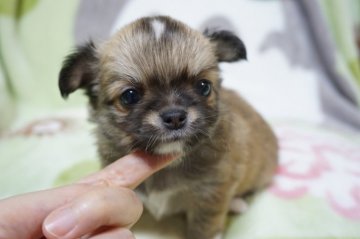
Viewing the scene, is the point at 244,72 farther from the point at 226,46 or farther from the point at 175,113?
the point at 175,113

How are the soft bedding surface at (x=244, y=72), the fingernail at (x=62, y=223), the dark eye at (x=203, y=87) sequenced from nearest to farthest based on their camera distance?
1. the fingernail at (x=62, y=223)
2. the dark eye at (x=203, y=87)
3. the soft bedding surface at (x=244, y=72)

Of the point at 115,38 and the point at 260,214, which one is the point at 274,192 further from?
the point at 115,38

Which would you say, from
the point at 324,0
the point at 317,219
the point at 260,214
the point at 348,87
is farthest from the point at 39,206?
the point at 324,0

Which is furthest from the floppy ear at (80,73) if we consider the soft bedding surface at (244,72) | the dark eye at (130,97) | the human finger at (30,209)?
the soft bedding surface at (244,72)

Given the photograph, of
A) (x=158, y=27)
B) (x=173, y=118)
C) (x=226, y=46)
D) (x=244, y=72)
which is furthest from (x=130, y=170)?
(x=244, y=72)

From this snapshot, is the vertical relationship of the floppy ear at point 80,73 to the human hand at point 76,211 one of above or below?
above

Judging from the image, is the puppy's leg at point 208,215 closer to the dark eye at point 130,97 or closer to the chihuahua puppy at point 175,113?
the chihuahua puppy at point 175,113

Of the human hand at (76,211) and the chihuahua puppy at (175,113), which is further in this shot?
the chihuahua puppy at (175,113)
